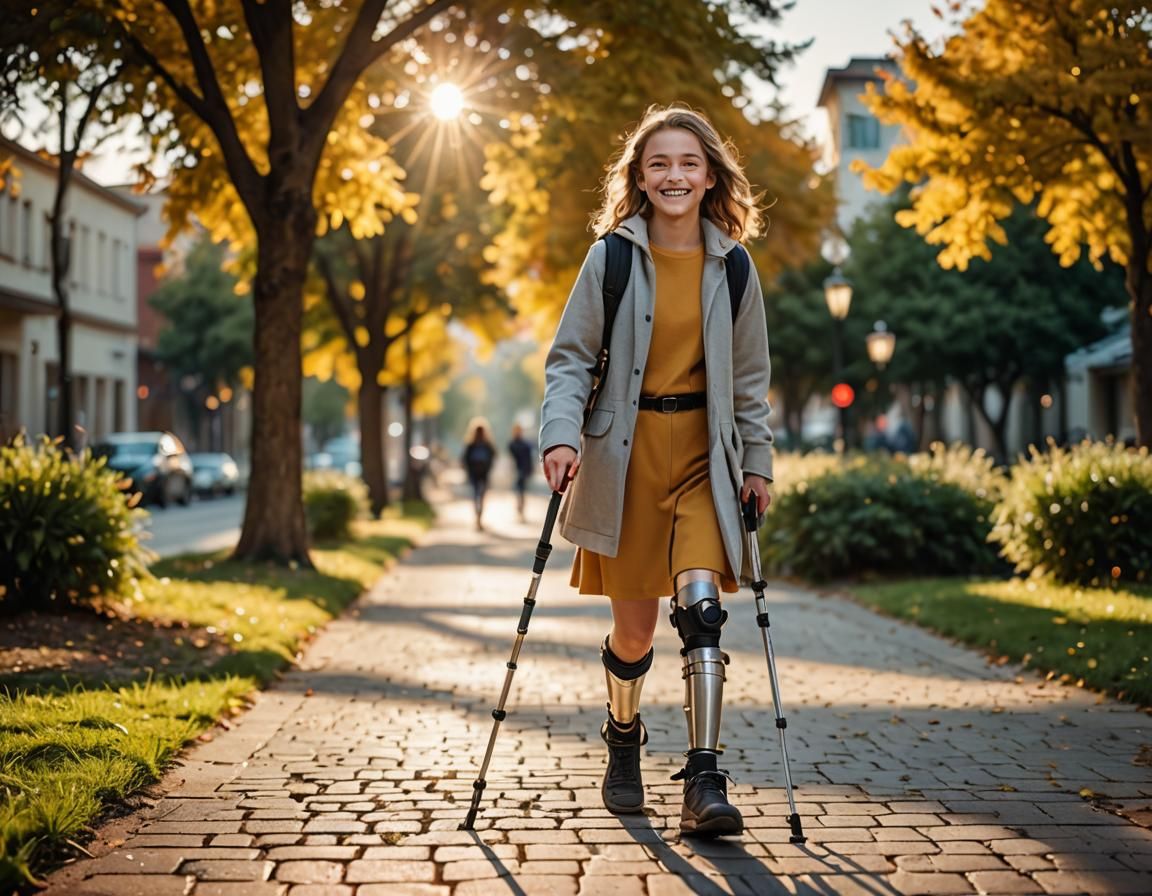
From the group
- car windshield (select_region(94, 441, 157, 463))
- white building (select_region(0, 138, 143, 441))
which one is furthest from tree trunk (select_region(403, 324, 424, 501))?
white building (select_region(0, 138, 143, 441))

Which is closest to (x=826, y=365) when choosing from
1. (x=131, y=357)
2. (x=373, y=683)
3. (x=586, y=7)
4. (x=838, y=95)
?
(x=131, y=357)

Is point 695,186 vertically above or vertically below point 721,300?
above

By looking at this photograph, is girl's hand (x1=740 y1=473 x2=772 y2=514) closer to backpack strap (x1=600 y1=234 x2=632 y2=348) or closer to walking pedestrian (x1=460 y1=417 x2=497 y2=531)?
backpack strap (x1=600 y1=234 x2=632 y2=348)

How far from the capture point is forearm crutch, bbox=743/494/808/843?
182 inches

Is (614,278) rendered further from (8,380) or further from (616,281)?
(8,380)

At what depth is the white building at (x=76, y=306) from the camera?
39.3m

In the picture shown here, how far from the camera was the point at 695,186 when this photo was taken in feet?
16.4

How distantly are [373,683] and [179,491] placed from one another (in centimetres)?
3118

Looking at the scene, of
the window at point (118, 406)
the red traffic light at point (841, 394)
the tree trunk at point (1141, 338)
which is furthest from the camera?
the window at point (118, 406)

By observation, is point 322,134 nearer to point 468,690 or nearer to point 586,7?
point 586,7

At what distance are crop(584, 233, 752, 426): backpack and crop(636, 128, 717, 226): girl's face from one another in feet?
0.58

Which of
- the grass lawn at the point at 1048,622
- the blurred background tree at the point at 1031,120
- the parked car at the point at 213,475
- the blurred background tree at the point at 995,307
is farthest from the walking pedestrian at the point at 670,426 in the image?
the parked car at the point at 213,475

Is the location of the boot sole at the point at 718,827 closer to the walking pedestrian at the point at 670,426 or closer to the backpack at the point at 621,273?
the walking pedestrian at the point at 670,426

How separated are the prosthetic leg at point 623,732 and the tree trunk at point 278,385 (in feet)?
30.6
